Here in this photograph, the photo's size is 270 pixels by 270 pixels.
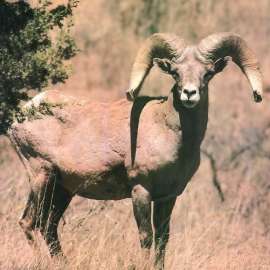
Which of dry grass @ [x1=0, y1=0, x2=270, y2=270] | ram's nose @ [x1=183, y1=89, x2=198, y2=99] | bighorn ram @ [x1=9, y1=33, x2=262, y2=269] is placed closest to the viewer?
ram's nose @ [x1=183, y1=89, x2=198, y2=99]

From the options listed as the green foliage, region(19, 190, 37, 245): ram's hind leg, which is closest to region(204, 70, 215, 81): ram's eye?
the green foliage

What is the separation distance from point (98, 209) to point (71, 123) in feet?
5.10

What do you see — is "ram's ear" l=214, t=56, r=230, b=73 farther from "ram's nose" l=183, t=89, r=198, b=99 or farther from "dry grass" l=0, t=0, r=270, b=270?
"dry grass" l=0, t=0, r=270, b=270

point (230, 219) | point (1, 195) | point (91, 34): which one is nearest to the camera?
point (1, 195)

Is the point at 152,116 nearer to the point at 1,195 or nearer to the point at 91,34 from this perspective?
the point at 1,195

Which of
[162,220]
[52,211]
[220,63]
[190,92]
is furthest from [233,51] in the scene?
[52,211]

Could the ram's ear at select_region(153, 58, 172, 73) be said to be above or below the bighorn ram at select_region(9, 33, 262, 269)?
above

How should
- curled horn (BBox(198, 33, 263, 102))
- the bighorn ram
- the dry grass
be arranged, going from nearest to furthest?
1. the bighorn ram
2. curled horn (BBox(198, 33, 263, 102))
3. the dry grass

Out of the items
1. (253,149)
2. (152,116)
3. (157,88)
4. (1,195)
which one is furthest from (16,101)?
(157,88)

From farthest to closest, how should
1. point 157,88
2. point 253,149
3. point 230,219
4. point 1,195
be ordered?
point 157,88 → point 253,149 → point 230,219 → point 1,195

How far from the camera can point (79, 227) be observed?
9.92 meters

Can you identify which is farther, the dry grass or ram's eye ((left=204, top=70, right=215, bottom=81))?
the dry grass

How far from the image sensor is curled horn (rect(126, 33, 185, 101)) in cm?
A: 973

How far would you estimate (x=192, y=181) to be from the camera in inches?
626
